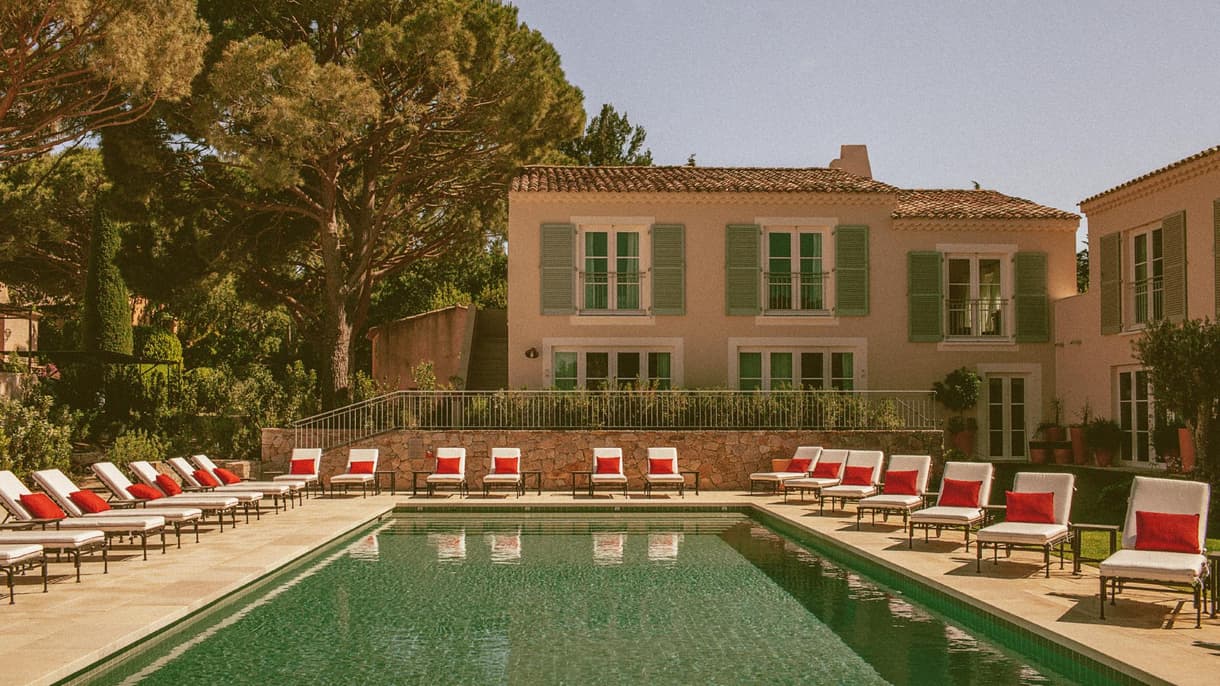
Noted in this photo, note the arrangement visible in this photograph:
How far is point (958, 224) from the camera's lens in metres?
24.1

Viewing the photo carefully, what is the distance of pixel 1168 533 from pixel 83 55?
1631cm

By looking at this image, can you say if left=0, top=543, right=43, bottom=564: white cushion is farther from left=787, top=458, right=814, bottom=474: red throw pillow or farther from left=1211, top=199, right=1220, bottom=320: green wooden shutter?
left=1211, top=199, right=1220, bottom=320: green wooden shutter

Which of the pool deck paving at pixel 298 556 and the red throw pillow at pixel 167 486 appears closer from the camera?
the pool deck paving at pixel 298 556

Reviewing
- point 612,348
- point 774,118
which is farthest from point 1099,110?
point 612,348

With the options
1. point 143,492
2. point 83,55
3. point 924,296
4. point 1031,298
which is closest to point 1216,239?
point 1031,298

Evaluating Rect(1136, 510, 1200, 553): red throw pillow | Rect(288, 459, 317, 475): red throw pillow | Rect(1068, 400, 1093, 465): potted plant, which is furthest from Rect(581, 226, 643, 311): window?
Rect(1136, 510, 1200, 553): red throw pillow

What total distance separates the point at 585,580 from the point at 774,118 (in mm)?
8984

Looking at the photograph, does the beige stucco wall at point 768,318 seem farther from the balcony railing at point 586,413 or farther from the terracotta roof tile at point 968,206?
the balcony railing at point 586,413

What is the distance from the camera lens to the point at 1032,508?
11180 mm

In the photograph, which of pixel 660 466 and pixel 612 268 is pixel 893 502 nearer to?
pixel 660 466

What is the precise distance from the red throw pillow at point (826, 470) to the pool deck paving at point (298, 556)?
2.57 metres

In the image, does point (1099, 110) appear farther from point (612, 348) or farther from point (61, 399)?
point (61, 399)

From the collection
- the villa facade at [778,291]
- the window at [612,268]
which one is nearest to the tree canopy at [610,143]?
the window at [612,268]

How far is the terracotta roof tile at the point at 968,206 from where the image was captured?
24.0 metres
